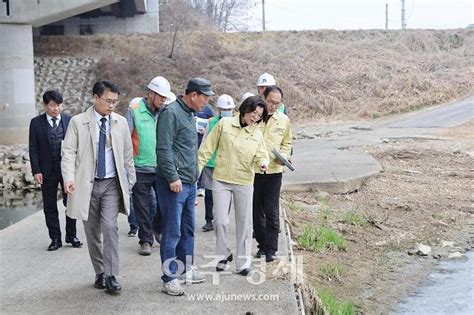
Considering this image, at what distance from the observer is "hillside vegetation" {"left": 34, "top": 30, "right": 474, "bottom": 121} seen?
92.7 ft

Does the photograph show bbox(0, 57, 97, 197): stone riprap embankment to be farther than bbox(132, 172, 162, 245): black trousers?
Yes

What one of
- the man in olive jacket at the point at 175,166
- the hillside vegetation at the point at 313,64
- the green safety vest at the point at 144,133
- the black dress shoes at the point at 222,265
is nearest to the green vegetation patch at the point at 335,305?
the black dress shoes at the point at 222,265

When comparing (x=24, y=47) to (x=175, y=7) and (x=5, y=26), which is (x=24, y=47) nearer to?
(x=5, y=26)

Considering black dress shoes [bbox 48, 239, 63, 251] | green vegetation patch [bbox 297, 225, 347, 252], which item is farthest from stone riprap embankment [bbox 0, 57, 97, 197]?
black dress shoes [bbox 48, 239, 63, 251]

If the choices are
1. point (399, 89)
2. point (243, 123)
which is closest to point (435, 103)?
point (399, 89)

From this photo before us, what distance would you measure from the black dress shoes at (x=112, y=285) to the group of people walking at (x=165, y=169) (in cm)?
1

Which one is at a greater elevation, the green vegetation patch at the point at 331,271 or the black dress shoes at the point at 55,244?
the black dress shoes at the point at 55,244

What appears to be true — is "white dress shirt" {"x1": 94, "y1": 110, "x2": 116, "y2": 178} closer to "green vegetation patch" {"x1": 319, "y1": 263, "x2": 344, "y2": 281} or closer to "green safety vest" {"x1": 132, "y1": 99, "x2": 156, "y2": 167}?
"green safety vest" {"x1": 132, "y1": 99, "x2": 156, "y2": 167}

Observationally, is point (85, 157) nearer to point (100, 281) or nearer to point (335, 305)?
point (100, 281)

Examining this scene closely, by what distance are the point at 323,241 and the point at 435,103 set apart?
21.4 m

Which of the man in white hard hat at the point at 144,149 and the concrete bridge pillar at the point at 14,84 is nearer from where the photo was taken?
the man in white hard hat at the point at 144,149

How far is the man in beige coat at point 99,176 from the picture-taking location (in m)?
5.36

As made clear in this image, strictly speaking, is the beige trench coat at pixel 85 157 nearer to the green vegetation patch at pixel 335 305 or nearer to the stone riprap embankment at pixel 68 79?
the green vegetation patch at pixel 335 305

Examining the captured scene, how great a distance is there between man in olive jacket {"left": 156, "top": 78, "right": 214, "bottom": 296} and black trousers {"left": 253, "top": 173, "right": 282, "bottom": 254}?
1.19m
